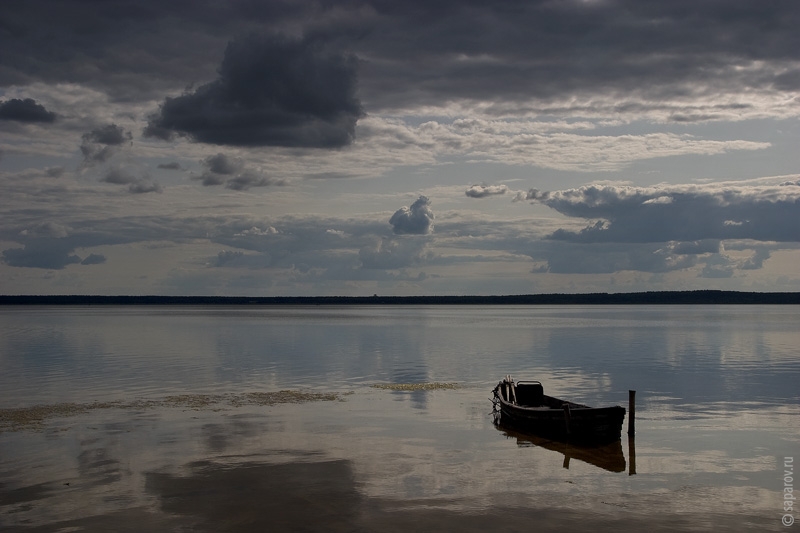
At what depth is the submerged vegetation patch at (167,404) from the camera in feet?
118

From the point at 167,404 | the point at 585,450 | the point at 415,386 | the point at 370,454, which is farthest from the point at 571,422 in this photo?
the point at 167,404

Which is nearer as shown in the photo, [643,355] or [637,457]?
[637,457]

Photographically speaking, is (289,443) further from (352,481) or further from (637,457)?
(637,457)

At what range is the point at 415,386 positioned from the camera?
50406 mm

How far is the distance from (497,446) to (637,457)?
5492 millimetres

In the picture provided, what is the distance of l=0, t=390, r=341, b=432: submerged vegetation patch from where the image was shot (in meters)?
35.8

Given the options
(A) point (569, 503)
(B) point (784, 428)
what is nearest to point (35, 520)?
(A) point (569, 503)

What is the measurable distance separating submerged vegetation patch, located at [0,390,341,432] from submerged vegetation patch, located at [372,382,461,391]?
500 cm

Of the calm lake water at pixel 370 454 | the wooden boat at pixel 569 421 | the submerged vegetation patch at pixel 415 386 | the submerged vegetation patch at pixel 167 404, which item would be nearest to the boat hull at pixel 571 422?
the wooden boat at pixel 569 421

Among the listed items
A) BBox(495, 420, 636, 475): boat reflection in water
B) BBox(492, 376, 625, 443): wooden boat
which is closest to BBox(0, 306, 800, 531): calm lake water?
BBox(495, 420, 636, 475): boat reflection in water

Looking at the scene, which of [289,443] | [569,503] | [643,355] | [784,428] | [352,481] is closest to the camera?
[569,503]

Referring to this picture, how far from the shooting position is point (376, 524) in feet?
65.6

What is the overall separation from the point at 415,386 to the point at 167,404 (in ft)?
54.5

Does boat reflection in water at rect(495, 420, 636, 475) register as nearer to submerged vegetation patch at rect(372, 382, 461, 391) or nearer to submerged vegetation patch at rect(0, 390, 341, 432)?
submerged vegetation patch at rect(0, 390, 341, 432)
